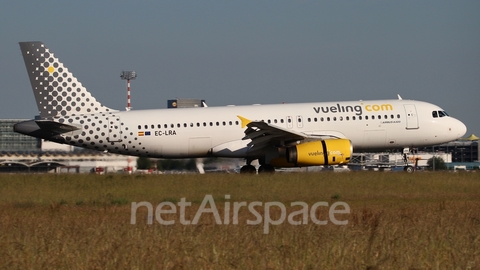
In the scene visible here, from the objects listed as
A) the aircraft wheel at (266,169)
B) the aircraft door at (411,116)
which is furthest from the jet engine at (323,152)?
the aircraft door at (411,116)

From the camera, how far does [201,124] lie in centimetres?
2948

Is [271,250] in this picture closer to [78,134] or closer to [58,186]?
[58,186]

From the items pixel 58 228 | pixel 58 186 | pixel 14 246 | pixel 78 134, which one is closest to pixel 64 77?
pixel 78 134

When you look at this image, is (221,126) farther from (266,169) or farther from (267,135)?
(266,169)

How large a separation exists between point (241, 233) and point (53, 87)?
2047 cm

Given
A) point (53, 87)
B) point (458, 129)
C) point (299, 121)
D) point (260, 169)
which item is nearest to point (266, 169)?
point (260, 169)

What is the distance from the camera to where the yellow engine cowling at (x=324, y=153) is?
27484 millimetres

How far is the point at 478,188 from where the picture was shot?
22.6m

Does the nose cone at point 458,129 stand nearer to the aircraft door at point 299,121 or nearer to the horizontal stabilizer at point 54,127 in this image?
the aircraft door at point 299,121

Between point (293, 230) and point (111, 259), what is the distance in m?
3.63

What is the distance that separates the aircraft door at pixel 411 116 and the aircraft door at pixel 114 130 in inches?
463

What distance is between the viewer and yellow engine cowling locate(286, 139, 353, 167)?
27.5 meters

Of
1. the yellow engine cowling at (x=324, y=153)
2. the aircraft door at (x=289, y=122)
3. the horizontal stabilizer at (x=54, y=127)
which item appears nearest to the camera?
the yellow engine cowling at (x=324, y=153)

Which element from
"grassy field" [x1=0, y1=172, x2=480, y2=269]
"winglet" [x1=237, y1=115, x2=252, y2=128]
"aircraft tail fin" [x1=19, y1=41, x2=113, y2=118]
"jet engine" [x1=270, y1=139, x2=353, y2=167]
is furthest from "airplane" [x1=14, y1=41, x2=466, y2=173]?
"grassy field" [x1=0, y1=172, x2=480, y2=269]
